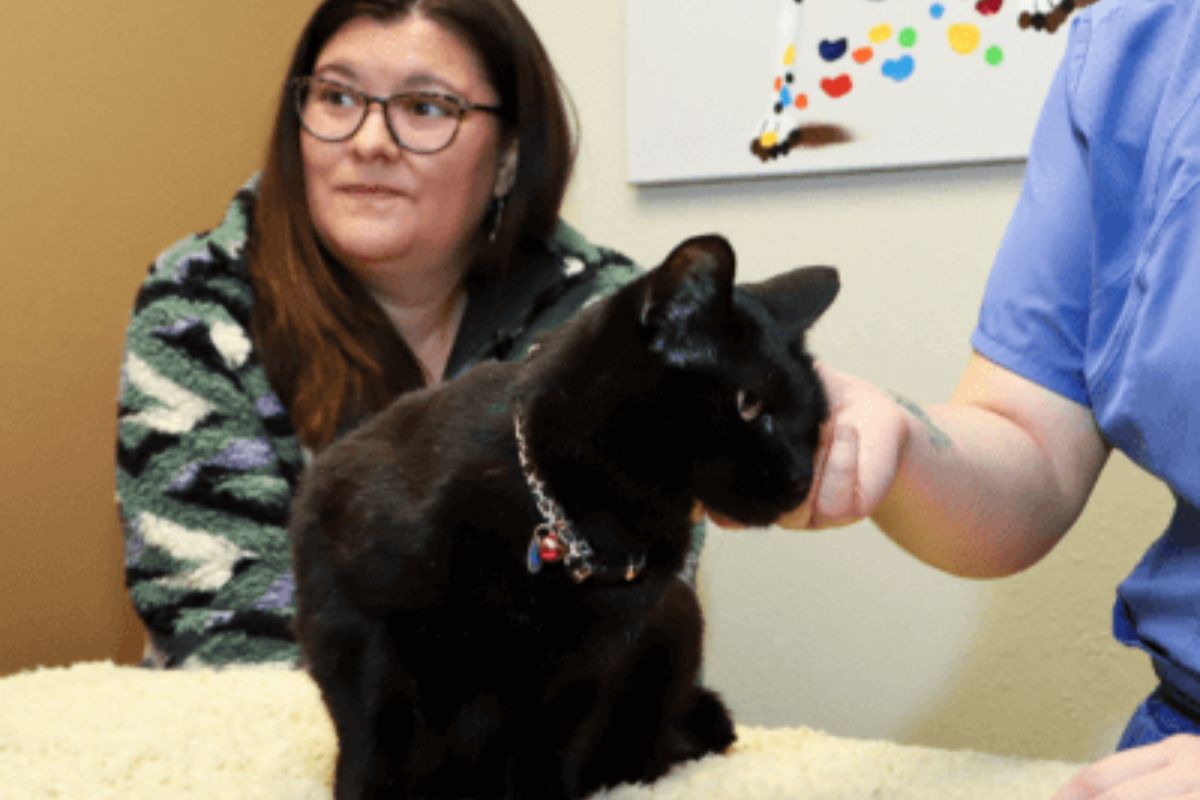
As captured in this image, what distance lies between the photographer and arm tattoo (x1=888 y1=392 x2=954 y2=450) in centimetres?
69

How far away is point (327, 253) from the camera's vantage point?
53.5 inches

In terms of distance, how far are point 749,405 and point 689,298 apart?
8cm

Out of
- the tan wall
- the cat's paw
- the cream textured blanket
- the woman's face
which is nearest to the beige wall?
the tan wall

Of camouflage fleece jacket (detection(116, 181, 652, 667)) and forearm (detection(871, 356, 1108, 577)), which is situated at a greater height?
forearm (detection(871, 356, 1108, 577))

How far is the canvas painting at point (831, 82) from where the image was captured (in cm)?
154

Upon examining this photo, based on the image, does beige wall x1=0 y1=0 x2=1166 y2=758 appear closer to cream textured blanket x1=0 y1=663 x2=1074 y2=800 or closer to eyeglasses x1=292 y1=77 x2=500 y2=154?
eyeglasses x1=292 y1=77 x2=500 y2=154

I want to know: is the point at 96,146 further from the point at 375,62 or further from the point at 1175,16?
the point at 1175,16

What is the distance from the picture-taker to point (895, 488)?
0.69 metres

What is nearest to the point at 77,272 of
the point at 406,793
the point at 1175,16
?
the point at 406,793

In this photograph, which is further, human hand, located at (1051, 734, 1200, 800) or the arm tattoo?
the arm tattoo

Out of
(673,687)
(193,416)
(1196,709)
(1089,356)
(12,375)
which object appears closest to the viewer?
(1196,709)

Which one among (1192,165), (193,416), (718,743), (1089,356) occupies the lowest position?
(718,743)

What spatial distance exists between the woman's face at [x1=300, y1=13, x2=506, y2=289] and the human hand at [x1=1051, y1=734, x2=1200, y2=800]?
96 cm

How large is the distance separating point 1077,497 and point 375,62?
88 centimetres
